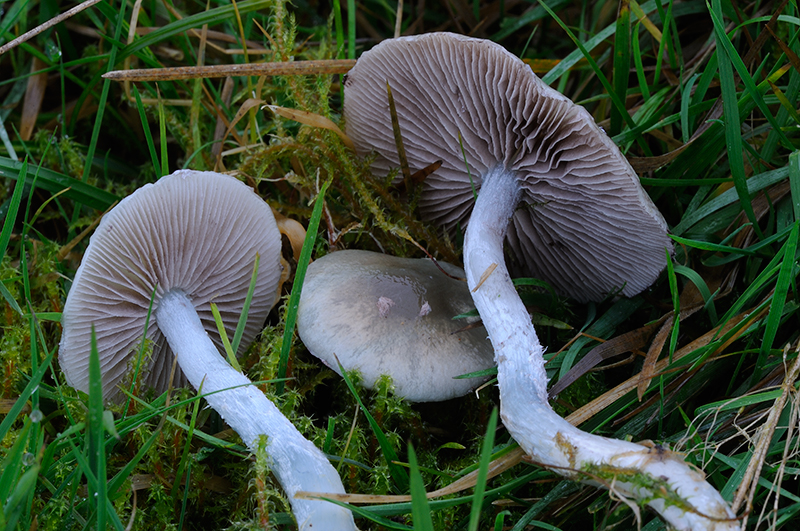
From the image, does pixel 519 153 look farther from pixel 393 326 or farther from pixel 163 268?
pixel 163 268

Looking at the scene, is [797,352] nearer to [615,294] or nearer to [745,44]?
[615,294]

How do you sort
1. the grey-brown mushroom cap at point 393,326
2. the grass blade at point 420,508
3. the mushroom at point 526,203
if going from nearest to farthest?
1. the grass blade at point 420,508
2. the mushroom at point 526,203
3. the grey-brown mushroom cap at point 393,326

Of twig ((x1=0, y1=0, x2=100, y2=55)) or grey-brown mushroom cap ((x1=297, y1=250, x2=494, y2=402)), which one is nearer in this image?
grey-brown mushroom cap ((x1=297, y1=250, x2=494, y2=402))

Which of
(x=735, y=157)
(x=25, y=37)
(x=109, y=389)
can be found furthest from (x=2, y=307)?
(x=735, y=157)

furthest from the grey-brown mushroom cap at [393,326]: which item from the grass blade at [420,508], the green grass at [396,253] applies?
the grass blade at [420,508]

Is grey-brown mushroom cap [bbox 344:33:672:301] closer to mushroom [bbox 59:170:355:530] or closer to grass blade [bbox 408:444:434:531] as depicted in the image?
mushroom [bbox 59:170:355:530]

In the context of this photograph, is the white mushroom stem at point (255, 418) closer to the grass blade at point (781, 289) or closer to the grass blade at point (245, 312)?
the grass blade at point (245, 312)

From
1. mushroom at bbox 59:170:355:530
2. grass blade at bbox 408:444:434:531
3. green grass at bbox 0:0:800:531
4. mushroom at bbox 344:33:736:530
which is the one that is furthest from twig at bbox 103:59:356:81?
grass blade at bbox 408:444:434:531
